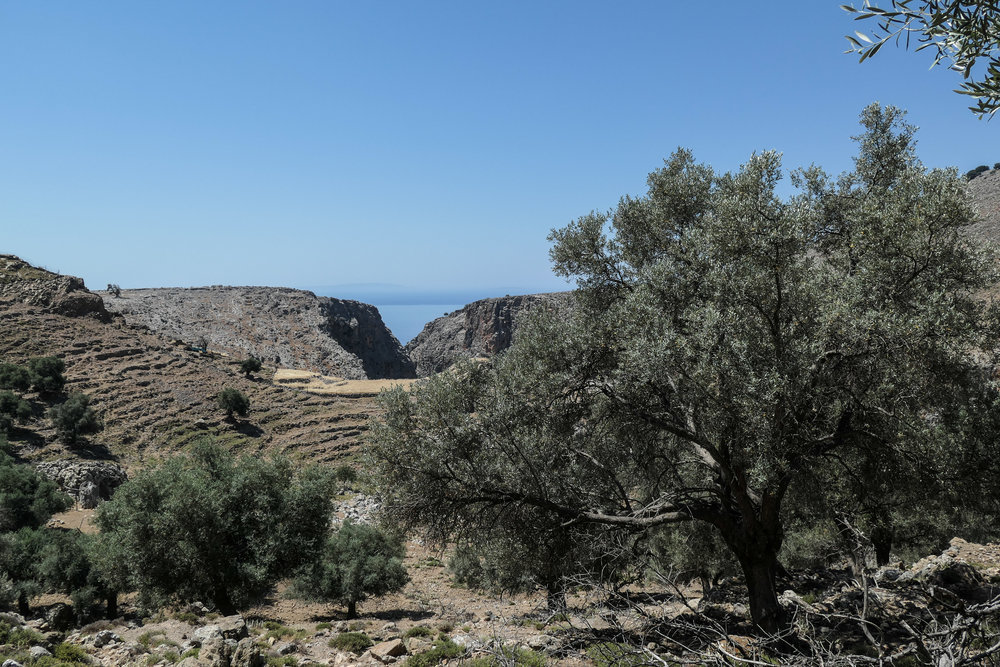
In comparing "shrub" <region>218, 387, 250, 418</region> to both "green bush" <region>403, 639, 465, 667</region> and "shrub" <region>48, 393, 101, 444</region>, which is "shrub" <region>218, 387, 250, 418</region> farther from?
"green bush" <region>403, 639, 465, 667</region>

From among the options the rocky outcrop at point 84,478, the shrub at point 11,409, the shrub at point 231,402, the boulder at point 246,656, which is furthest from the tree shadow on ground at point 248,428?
the boulder at point 246,656

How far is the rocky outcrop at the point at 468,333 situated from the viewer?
162m

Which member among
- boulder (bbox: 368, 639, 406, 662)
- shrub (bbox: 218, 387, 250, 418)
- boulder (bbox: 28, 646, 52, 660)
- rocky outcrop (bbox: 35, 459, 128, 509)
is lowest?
rocky outcrop (bbox: 35, 459, 128, 509)

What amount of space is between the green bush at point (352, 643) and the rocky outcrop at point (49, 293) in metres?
93.2

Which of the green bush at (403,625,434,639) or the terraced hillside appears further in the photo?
the terraced hillside

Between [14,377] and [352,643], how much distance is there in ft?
228

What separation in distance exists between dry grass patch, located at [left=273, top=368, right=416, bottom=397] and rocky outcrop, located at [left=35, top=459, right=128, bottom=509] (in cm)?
3556

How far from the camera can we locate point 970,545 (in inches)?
707

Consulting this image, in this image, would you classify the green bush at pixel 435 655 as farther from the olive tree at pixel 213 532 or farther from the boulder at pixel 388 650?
the olive tree at pixel 213 532

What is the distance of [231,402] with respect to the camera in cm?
6912

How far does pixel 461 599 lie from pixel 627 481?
1724 centimetres

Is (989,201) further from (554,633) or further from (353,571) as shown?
(554,633)

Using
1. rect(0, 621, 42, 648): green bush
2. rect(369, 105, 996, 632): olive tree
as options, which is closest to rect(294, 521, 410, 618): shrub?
rect(0, 621, 42, 648): green bush

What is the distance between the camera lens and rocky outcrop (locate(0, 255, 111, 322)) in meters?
81.8
